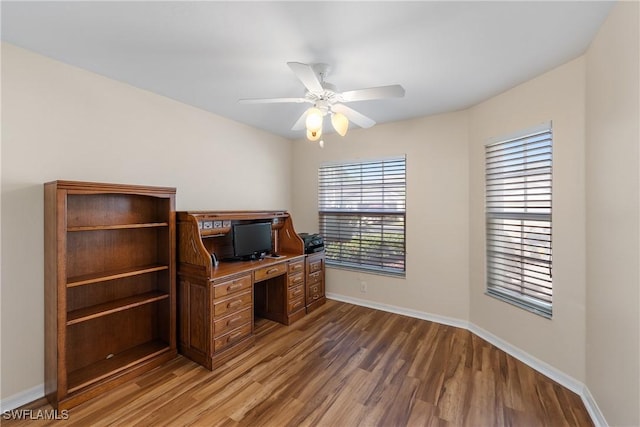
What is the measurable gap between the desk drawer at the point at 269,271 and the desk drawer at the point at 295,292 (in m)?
0.28

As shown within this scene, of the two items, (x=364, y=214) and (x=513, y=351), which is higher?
(x=364, y=214)

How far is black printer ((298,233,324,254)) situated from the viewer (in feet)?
12.3

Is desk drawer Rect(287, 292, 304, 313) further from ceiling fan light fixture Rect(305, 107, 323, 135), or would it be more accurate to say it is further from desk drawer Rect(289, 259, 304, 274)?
ceiling fan light fixture Rect(305, 107, 323, 135)

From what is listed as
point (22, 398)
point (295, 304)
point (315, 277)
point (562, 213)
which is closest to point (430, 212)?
point (562, 213)

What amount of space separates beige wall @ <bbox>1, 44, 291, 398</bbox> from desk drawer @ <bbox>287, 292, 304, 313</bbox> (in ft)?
5.25

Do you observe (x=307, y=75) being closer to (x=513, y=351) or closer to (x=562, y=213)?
(x=562, y=213)

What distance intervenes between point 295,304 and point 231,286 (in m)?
1.08

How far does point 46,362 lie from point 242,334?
4.70 feet

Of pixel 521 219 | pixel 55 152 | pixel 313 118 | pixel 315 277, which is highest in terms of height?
pixel 313 118

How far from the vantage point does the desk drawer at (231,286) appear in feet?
8.07

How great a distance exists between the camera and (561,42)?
1.87 m

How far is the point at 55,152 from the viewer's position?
2.11 meters

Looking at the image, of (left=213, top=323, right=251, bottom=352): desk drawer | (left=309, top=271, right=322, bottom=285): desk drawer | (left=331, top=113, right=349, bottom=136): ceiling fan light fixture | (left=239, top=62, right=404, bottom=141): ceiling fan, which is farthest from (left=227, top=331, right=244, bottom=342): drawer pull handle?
(left=331, top=113, right=349, bottom=136): ceiling fan light fixture

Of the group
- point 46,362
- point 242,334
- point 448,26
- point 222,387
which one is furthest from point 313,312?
point 448,26
